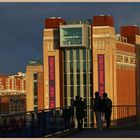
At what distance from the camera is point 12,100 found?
200m

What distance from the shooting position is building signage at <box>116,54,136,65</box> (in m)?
126

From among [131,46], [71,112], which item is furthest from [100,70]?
[71,112]

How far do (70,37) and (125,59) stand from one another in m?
13.7

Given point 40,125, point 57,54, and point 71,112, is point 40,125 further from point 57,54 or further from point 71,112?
point 57,54

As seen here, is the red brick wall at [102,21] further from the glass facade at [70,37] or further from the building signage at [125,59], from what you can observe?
the building signage at [125,59]

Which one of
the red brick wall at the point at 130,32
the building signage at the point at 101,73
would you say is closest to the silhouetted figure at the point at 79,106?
the building signage at the point at 101,73

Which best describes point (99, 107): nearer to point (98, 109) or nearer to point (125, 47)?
point (98, 109)

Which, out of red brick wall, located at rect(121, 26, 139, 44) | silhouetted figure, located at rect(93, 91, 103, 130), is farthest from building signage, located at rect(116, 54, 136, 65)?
silhouetted figure, located at rect(93, 91, 103, 130)

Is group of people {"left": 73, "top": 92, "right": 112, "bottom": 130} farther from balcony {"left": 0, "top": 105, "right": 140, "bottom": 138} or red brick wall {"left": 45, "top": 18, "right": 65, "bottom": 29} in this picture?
red brick wall {"left": 45, "top": 18, "right": 65, "bottom": 29}

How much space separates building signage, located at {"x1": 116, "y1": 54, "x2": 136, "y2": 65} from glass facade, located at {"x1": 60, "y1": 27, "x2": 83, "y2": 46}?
8871 mm

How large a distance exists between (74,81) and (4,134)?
104849 millimetres

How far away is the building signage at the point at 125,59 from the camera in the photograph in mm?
126438

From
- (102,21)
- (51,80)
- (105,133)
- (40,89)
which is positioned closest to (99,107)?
(105,133)

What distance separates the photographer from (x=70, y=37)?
126m
